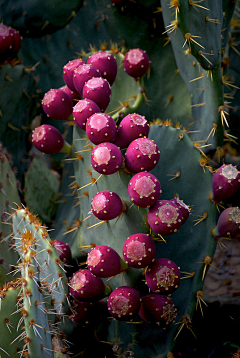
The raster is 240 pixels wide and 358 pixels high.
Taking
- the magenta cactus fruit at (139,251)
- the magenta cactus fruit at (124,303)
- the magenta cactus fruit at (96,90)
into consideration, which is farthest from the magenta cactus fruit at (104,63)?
the magenta cactus fruit at (124,303)

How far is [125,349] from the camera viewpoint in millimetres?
1202

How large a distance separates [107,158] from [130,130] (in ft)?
0.42

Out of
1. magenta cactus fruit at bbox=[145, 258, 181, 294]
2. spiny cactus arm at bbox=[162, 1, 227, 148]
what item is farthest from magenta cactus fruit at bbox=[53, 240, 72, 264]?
spiny cactus arm at bbox=[162, 1, 227, 148]

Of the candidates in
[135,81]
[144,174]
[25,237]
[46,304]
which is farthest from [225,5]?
[46,304]

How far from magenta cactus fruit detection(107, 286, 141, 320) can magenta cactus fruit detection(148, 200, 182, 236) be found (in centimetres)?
20

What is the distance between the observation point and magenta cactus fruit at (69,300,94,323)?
1184 mm

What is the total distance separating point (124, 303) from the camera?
1020 millimetres

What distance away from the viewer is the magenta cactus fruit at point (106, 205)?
3.30ft

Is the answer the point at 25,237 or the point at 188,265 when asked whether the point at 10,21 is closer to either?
the point at 25,237

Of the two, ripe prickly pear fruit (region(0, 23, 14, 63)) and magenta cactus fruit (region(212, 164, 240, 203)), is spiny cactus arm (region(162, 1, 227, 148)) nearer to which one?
magenta cactus fruit (region(212, 164, 240, 203))

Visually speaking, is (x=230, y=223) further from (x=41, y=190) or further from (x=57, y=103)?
(x=41, y=190)

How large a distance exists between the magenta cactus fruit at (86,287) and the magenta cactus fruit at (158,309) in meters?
0.14

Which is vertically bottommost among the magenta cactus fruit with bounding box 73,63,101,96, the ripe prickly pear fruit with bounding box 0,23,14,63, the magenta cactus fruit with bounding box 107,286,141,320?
the magenta cactus fruit with bounding box 107,286,141,320

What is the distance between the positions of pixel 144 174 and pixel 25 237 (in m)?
0.35
